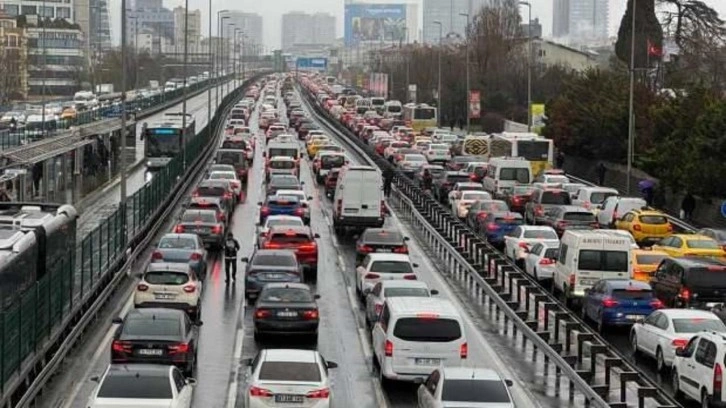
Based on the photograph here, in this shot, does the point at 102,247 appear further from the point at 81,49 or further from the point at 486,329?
the point at 81,49

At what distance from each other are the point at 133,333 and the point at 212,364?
3.08m

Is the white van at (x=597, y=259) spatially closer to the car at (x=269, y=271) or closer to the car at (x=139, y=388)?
the car at (x=269, y=271)

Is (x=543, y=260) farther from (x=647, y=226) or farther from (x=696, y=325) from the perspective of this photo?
(x=696, y=325)

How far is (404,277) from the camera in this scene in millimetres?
32719

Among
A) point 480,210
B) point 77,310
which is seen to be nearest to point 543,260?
point 480,210

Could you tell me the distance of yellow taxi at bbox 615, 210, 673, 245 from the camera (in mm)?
46500

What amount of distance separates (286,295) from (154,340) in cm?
498

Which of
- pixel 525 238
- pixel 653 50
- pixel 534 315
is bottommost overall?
pixel 534 315

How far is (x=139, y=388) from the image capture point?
1888 centimetres

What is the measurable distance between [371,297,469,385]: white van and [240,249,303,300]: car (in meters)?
8.49

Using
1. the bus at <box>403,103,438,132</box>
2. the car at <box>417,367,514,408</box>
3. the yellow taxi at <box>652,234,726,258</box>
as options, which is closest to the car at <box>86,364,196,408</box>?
the car at <box>417,367,514,408</box>

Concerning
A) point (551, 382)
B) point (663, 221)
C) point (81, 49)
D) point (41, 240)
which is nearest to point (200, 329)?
point (41, 240)

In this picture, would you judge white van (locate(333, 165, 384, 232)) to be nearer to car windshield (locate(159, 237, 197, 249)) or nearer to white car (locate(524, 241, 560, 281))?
white car (locate(524, 241, 560, 281))

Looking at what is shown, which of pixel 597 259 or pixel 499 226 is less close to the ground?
pixel 597 259
